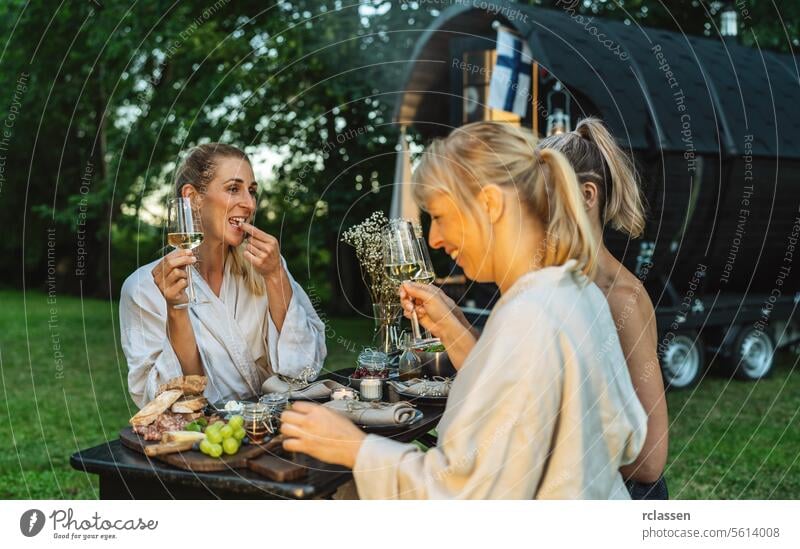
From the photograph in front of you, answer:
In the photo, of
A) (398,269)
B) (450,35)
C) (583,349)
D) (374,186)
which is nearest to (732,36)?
(450,35)

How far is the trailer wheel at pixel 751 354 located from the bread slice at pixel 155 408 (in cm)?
621

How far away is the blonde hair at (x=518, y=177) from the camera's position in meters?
1.80

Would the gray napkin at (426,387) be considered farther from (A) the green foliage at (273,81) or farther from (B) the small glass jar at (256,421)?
(A) the green foliage at (273,81)

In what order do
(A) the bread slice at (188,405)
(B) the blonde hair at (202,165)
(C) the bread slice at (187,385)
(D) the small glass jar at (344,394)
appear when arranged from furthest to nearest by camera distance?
→ (B) the blonde hair at (202,165) < (D) the small glass jar at (344,394) < (C) the bread slice at (187,385) < (A) the bread slice at (188,405)

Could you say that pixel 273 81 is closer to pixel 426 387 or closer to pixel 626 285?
pixel 426 387

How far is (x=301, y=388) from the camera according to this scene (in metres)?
2.61

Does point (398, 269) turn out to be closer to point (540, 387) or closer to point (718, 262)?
point (540, 387)

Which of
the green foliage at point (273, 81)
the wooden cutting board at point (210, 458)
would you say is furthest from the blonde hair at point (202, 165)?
the green foliage at point (273, 81)

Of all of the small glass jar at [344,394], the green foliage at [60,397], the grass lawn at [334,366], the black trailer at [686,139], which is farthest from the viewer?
the black trailer at [686,139]

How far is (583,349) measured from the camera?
1759mm

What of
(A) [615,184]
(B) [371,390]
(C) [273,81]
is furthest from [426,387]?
(C) [273,81]

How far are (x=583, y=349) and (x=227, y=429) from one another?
90 centimetres

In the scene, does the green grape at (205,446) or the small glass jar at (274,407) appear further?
the small glass jar at (274,407)

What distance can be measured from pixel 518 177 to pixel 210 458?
3.27 ft
